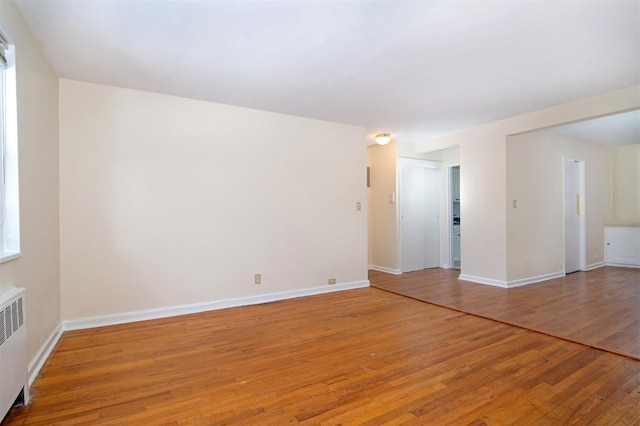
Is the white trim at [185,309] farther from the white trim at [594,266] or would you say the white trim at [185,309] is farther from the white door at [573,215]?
the white trim at [594,266]

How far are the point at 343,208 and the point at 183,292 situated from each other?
2.45 metres

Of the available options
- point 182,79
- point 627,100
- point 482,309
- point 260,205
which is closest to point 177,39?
point 182,79

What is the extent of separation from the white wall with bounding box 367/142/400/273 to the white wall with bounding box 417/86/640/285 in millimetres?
1093

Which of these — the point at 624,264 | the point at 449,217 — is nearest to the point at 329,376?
the point at 449,217

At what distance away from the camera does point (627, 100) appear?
3.45 meters

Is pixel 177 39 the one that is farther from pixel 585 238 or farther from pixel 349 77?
pixel 585 238

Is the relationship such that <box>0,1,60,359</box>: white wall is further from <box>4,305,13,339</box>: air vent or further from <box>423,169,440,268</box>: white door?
<box>423,169,440,268</box>: white door

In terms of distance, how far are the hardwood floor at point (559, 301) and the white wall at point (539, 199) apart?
387mm

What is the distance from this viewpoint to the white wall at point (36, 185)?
2.09 metres

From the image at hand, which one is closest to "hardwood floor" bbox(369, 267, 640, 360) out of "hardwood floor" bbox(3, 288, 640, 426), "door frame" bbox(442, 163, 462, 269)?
"hardwood floor" bbox(3, 288, 640, 426)

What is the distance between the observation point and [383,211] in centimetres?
609

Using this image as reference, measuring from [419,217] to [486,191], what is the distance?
1520 mm

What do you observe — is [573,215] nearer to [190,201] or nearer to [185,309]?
[190,201]

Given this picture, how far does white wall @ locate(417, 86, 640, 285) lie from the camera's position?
4.59 meters
